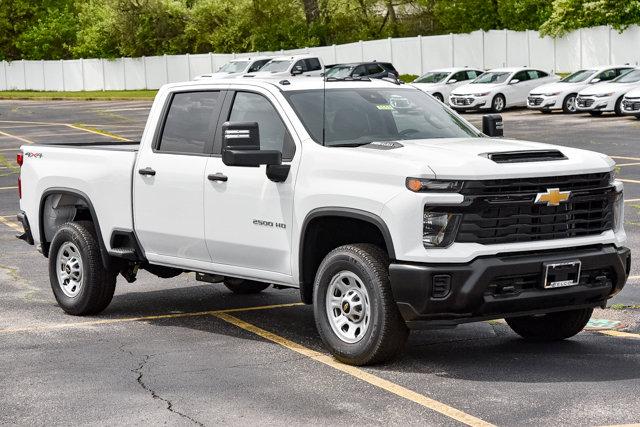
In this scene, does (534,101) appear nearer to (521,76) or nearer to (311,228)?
(521,76)

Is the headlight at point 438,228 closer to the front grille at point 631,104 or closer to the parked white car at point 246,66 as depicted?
the front grille at point 631,104

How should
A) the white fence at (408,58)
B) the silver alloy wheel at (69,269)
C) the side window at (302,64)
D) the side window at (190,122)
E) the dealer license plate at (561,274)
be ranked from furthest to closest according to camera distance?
the white fence at (408,58)
the side window at (302,64)
the silver alloy wheel at (69,269)
the side window at (190,122)
the dealer license plate at (561,274)

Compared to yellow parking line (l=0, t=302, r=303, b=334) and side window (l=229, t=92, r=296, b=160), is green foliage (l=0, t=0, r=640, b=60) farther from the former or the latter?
side window (l=229, t=92, r=296, b=160)

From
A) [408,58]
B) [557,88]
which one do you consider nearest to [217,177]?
[557,88]

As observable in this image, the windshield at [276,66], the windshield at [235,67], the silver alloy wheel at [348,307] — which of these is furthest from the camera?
the windshield at [235,67]

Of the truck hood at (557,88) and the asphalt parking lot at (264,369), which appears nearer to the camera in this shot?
the asphalt parking lot at (264,369)

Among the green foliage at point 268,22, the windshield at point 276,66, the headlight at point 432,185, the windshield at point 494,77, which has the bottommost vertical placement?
the headlight at point 432,185

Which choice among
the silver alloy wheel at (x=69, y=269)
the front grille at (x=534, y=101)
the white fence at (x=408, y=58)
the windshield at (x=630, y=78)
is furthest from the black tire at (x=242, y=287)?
the white fence at (x=408, y=58)

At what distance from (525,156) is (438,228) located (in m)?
0.80

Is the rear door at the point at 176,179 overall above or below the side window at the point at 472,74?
below

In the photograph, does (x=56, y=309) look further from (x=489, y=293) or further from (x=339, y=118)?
(x=489, y=293)

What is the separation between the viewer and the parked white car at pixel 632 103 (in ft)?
116

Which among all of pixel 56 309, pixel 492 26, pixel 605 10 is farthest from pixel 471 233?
pixel 492 26

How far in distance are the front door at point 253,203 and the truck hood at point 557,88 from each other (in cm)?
3199
